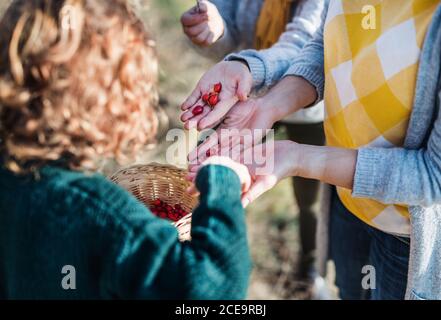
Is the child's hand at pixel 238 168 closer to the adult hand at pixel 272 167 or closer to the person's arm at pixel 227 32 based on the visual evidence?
the adult hand at pixel 272 167

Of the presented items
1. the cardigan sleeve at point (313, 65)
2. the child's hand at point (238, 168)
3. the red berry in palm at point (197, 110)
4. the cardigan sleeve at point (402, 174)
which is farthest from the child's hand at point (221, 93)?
the cardigan sleeve at point (402, 174)

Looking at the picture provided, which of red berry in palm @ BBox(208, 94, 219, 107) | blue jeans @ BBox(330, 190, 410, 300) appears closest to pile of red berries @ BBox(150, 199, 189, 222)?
red berry in palm @ BBox(208, 94, 219, 107)

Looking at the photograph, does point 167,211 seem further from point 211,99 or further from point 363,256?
point 363,256

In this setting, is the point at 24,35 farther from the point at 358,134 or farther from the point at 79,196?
the point at 358,134

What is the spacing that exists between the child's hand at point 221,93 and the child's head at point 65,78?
41 cm

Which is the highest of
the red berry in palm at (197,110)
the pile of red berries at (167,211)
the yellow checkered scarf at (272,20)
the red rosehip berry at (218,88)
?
the yellow checkered scarf at (272,20)

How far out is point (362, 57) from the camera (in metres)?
1.16

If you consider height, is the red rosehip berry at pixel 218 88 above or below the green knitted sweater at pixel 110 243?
above

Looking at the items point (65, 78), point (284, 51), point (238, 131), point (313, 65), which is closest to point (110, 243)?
point (65, 78)

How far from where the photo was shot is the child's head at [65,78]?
2.92 feet

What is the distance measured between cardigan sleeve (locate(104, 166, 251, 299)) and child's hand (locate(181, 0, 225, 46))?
3.08 feet

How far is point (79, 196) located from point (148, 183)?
0.55 m

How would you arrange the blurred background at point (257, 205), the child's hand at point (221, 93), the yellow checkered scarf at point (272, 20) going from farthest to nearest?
the blurred background at point (257, 205) < the yellow checkered scarf at point (272, 20) < the child's hand at point (221, 93)

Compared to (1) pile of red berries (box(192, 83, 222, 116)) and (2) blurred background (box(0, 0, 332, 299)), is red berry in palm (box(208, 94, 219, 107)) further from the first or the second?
(2) blurred background (box(0, 0, 332, 299))
